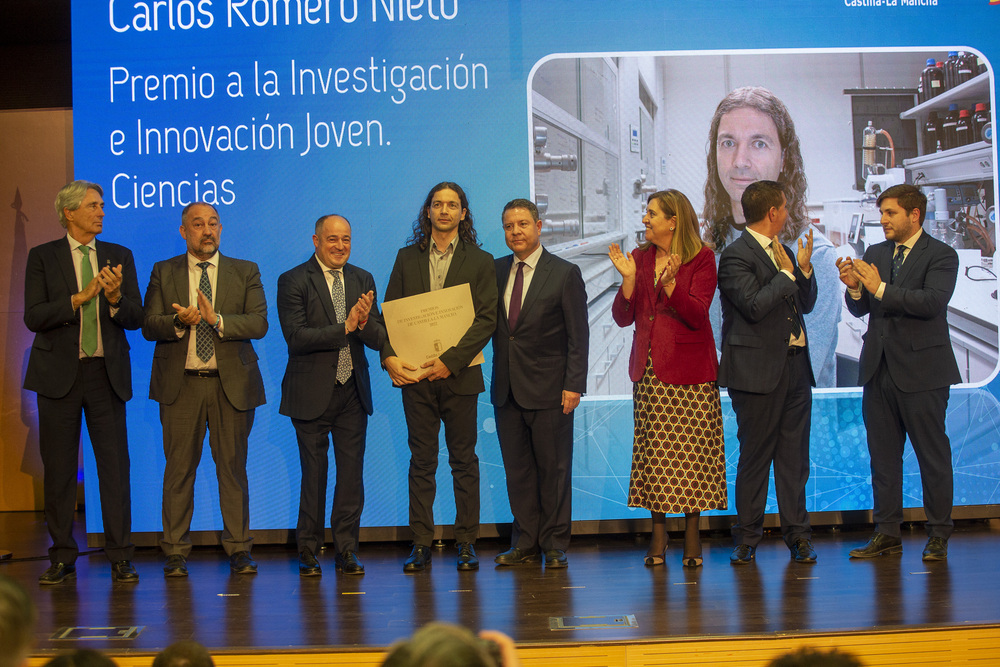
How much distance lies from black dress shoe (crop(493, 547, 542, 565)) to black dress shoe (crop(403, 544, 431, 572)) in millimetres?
333

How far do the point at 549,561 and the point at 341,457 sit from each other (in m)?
1.09

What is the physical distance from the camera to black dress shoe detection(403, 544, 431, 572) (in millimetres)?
4242

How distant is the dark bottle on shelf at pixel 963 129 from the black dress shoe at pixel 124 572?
4.89 meters

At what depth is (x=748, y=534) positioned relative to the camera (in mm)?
4242

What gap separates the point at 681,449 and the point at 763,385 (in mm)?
484

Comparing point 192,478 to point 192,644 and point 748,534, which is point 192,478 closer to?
point 748,534

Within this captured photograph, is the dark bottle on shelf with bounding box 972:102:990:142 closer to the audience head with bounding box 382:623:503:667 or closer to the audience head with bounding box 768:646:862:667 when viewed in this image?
the audience head with bounding box 768:646:862:667

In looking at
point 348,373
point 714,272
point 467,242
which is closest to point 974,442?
point 714,272

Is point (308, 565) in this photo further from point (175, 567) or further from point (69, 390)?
point (69, 390)

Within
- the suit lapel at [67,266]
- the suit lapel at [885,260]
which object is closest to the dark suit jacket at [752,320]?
the suit lapel at [885,260]

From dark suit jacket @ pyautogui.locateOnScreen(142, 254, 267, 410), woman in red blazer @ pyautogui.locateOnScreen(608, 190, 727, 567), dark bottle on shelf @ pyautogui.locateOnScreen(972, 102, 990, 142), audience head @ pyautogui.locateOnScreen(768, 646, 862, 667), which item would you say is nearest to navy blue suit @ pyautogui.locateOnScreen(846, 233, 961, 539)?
woman in red blazer @ pyautogui.locateOnScreen(608, 190, 727, 567)

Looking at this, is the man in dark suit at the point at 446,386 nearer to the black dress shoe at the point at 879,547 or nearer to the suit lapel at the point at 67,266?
the suit lapel at the point at 67,266

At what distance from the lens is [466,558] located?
427 centimetres

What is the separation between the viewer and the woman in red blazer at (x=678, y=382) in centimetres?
405
